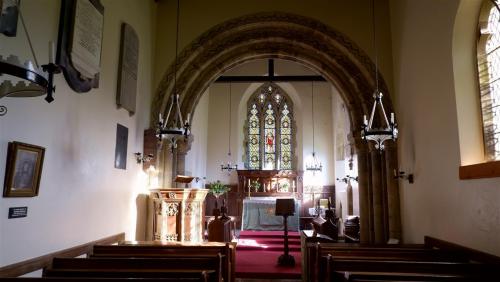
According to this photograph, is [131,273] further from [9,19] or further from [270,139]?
[270,139]

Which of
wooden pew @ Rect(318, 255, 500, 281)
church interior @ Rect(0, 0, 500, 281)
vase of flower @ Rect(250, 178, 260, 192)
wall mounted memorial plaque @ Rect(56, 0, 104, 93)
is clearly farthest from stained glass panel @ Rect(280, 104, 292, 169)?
wooden pew @ Rect(318, 255, 500, 281)

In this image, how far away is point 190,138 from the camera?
23.7 feet

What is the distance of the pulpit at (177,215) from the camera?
221 inches

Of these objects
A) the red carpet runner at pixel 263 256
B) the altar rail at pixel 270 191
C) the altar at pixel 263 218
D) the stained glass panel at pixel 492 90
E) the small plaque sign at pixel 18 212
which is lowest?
the red carpet runner at pixel 263 256

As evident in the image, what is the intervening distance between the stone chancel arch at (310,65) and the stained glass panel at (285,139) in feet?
21.4

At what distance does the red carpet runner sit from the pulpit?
1.15 metres

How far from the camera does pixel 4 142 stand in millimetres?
2947

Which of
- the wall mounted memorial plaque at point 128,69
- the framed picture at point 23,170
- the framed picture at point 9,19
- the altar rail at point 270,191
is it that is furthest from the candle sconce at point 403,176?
the altar rail at point 270,191

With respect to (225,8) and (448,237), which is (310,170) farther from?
(448,237)

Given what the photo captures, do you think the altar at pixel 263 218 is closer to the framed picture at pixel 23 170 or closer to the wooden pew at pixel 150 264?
the wooden pew at pixel 150 264

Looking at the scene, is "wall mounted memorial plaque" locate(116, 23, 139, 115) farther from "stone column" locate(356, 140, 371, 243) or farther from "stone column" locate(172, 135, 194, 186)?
"stone column" locate(356, 140, 371, 243)

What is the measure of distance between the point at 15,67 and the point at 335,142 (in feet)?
38.0

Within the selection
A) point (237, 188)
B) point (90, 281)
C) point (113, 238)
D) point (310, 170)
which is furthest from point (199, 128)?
point (90, 281)

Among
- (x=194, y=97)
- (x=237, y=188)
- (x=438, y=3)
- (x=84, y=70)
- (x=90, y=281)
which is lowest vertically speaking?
(x=90, y=281)
